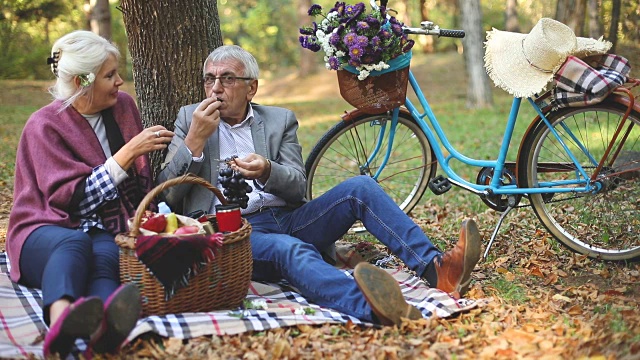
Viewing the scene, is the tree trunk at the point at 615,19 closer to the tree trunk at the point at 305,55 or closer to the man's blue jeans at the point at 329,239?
the man's blue jeans at the point at 329,239

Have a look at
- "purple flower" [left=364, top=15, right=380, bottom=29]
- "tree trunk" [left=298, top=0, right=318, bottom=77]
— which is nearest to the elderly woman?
"purple flower" [left=364, top=15, right=380, bottom=29]

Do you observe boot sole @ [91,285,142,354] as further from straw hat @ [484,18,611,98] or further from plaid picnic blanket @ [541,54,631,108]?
plaid picnic blanket @ [541,54,631,108]

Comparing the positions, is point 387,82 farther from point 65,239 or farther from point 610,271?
point 65,239

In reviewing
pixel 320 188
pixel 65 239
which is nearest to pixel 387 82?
pixel 65 239

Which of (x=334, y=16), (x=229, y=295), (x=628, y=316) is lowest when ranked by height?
(x=628, y=316)

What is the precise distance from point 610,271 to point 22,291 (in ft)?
10.4

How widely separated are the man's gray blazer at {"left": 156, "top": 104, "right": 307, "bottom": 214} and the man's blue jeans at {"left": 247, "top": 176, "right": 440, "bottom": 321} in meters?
0.18

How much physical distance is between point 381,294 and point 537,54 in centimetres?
171

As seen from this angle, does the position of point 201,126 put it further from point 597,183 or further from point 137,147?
point 597,183

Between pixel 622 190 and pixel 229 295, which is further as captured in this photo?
pixel 622 190

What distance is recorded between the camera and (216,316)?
310cm

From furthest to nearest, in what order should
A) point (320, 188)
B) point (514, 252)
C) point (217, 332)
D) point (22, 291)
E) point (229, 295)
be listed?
point (320, 188) < point (514, 252) < point (22, 291) < point (229, 295) < point (217, 332)

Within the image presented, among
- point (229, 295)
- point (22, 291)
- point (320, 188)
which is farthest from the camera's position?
point (320, 188)

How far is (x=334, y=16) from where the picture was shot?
3.96 m
